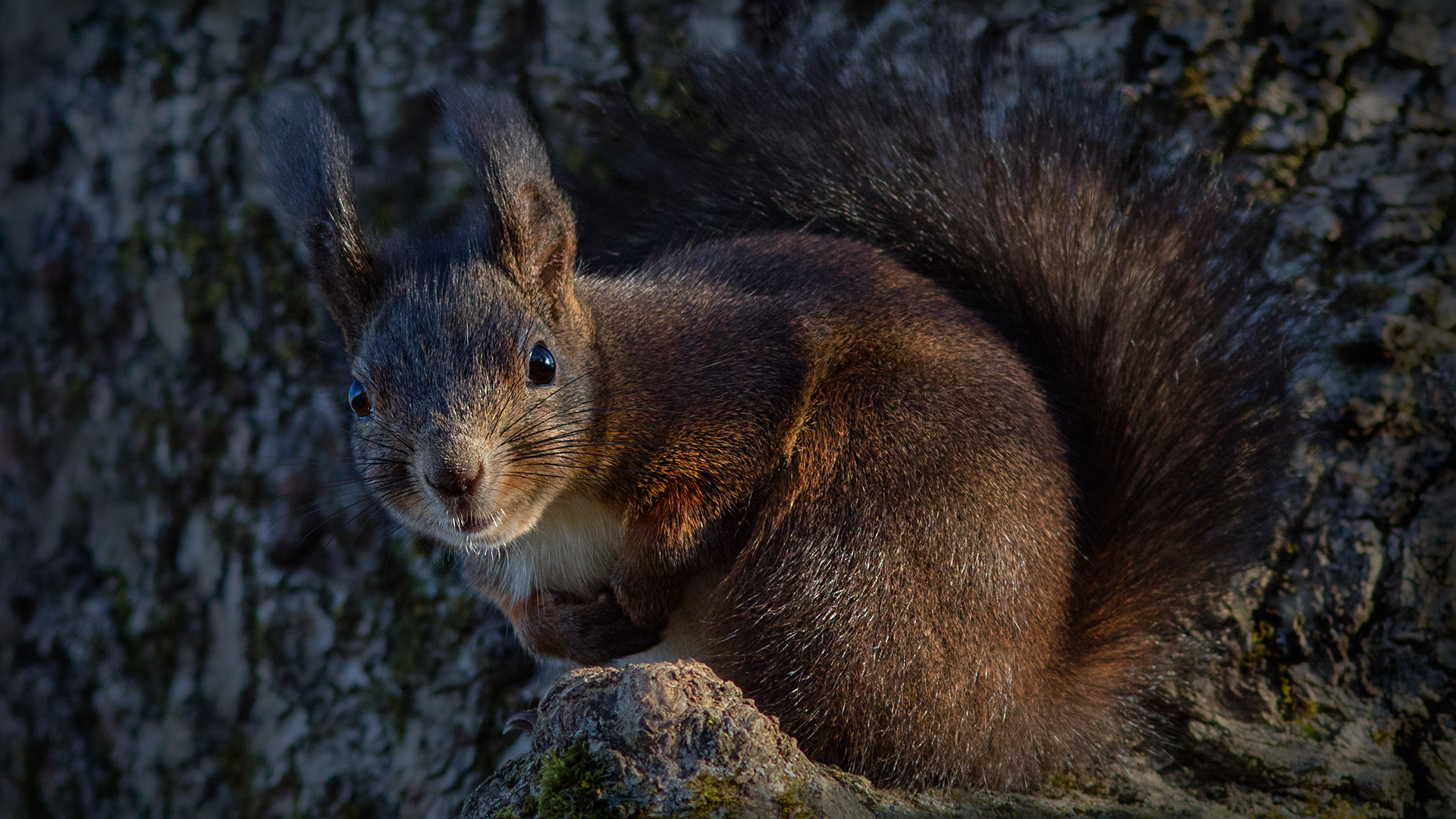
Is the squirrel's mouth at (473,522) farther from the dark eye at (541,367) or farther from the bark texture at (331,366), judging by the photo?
the bark texture at (331,366)

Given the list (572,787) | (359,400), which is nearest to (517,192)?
(359,400)

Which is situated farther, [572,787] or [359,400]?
[359,400]

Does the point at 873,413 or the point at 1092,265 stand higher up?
the point at 1092,265

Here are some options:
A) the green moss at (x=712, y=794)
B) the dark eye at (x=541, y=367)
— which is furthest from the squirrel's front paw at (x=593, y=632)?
the green moss at (x=712, y=794)

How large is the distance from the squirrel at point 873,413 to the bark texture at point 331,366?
0.26 meters

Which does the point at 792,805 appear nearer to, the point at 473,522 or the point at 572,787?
the point at 572,787

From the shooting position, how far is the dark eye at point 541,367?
1609mm

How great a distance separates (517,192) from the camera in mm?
1591

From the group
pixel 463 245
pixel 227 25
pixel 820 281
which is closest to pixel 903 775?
pixel 820 281

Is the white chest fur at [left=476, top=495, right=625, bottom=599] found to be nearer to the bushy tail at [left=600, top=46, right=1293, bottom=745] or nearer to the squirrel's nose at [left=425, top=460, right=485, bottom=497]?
the squirrel's nose at [left=425, top=460, right=485, bottom=497]

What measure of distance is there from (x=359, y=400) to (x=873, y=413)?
84 centimetres

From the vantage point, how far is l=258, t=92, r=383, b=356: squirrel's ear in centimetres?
154

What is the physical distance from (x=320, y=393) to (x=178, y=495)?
445 millimetres

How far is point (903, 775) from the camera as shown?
4.93 feet
